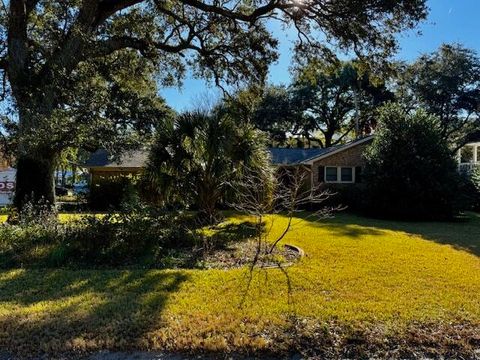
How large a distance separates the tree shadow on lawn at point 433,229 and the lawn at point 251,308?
3612 millimetres

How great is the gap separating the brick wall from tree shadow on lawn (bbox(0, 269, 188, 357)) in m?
18.7

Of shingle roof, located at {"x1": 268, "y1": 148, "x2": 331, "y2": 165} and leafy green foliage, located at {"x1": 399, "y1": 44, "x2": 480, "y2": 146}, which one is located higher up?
leafy green foliage, located at {"x1": 399, "y1": 44, "x2": 480, "y2": 146}

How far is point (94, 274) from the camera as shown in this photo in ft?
25.1

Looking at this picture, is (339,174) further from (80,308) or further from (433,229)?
(80,308)

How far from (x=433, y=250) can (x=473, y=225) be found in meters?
7.69

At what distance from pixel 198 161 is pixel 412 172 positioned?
34.6 feet

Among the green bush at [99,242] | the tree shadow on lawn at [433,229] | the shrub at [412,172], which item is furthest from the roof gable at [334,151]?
the green bush at [99,242]

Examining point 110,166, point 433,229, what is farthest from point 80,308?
point 110,166

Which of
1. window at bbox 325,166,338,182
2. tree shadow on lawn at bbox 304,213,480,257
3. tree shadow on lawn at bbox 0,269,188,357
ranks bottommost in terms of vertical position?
tree shadow on lawn at bbox 0,269,188,357

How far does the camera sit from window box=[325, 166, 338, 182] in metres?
25.5

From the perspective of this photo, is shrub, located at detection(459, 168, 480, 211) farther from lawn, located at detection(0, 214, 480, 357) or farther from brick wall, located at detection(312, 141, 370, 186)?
lawn, located at detection(0, 214, 480, 357)

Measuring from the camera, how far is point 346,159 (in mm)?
25609

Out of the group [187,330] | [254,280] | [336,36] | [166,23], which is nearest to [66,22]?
[166,23]

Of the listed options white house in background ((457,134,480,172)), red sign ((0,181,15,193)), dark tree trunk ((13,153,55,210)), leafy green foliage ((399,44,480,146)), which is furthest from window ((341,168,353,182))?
red sign ((0,181,15,193))
